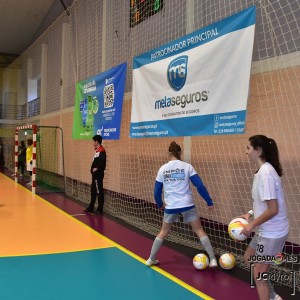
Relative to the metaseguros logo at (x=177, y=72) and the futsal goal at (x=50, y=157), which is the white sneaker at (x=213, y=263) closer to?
the metaseguros logo at (x=177, y=72)

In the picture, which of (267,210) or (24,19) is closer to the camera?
(267,210)

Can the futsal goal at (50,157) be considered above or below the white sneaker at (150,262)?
above

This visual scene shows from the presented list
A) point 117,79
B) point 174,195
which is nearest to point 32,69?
point 117,79

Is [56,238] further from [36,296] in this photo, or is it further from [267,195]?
[267,195]

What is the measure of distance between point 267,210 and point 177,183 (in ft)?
5.27

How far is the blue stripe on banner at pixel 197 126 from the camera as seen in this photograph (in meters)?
4.14

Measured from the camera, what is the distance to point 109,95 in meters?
7.48

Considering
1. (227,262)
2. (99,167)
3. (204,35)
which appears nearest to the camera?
(227,262)

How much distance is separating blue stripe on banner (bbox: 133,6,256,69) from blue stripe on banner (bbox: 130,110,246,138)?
1022 millimetres

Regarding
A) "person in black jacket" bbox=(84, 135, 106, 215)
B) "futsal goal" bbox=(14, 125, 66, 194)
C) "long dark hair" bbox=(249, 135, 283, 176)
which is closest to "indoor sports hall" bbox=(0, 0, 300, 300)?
"person in black jacket" bbox=(84, 135, 106, 215)

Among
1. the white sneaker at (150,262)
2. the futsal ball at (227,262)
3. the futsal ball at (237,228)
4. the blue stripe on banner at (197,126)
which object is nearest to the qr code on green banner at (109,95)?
the blue stripe on banner at (197,126)

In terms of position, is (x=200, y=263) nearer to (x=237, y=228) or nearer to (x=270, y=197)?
(x=237, y=228)

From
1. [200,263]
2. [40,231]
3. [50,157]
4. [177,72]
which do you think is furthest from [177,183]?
[50,157]

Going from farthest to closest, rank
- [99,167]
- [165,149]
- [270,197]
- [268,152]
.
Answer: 1. [165,149]
2. [99,167]
3. [268,152]
4. [270,197]
